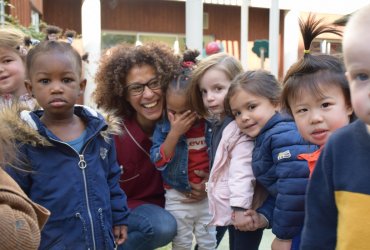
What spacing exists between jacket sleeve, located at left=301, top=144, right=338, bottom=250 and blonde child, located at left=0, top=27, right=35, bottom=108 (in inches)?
73.4

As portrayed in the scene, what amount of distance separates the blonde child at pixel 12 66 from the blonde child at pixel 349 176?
189cm

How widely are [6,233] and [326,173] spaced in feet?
3.32

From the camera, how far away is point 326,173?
1419mm

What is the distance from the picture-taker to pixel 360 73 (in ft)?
3.92

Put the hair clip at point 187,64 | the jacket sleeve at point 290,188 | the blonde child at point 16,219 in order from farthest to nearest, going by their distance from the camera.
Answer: the hair clip at point 187,64
the jacket sleeve at point 290,188
the blonde child at point 16,219

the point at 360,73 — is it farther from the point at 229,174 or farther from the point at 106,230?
the point at 106,230

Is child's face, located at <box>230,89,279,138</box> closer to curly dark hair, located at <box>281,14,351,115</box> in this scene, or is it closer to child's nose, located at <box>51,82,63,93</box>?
curly dark hair, located at <box>281,14,351,115</box>

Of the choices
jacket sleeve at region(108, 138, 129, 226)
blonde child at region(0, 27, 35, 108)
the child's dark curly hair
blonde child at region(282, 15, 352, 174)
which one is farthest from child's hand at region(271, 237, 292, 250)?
blonde child at region(0, 27, 35, 108)

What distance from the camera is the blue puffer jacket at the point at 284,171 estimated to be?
2090mm

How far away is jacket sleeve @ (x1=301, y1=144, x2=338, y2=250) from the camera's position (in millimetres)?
1427

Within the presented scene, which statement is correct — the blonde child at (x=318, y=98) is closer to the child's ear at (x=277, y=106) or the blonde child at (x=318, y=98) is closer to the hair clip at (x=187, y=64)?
the child's ear at (x=277, y=106)

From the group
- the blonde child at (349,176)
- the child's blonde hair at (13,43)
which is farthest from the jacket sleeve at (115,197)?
the blonde child at (349,176)

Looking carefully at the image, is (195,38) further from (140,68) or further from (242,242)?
(242,242)

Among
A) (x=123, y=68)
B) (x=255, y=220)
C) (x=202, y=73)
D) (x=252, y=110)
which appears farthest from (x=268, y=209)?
(x=123, y=68)
